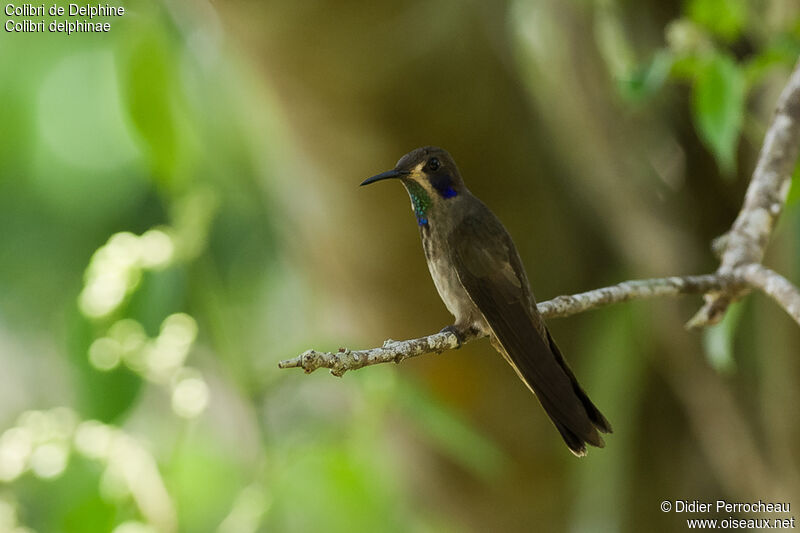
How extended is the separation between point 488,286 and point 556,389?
1.00 feet

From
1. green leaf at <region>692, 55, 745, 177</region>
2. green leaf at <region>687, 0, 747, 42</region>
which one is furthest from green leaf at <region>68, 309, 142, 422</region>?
green leaf at <region>687, 0, 747, 42</region>

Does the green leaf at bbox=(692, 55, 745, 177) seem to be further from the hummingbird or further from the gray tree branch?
the hummingbird

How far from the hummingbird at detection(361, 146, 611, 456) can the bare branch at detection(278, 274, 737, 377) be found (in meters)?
0.07

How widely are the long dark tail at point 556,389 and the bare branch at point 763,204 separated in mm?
450

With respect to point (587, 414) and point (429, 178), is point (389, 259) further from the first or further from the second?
point (587, 414)

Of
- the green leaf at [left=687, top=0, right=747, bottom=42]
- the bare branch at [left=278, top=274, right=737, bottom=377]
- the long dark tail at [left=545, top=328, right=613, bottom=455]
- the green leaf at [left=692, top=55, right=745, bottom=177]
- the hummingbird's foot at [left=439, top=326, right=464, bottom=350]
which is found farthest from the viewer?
the green leaf at [left=687, top=0, right=747, bottom=42]

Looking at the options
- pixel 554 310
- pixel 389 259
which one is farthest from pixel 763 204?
pixel 389 259

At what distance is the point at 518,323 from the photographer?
161cm

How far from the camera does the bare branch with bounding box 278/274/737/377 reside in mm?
1150

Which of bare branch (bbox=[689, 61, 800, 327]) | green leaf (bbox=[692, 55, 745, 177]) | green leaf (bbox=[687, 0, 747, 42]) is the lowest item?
bare branch (bbox=[689, 61, 800, 327])

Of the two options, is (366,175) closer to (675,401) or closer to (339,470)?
(339,470)

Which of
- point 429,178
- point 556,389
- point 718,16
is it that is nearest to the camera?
point 556,389

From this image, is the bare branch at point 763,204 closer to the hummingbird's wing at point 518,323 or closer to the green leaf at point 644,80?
the green leaf at point 644,80

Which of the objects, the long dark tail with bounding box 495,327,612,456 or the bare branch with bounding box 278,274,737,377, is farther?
the long dark tail with bounding box 495,327,612,456
